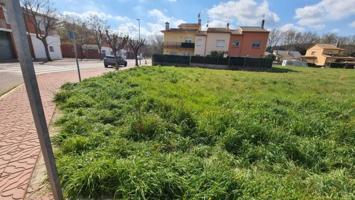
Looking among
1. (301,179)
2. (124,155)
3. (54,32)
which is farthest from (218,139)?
(54,32)

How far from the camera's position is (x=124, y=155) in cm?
303

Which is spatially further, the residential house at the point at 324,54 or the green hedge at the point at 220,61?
the residential house at the point at 324,54

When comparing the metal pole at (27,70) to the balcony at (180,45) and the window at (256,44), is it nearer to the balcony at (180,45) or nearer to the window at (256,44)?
→ the window at (256,44)

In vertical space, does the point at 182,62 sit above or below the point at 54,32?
below

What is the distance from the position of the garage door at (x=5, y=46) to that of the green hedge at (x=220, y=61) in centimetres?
2009

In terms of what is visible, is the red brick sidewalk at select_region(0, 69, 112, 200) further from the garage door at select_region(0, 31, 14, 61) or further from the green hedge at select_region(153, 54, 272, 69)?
the garage door at select_region(0, 31, 14, 61)

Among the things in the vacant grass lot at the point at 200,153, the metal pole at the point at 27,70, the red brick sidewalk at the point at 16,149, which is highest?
the metal pole at the point at 27,70

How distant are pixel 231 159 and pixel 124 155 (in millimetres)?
1687

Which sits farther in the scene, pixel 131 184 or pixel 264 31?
pixel 264 31

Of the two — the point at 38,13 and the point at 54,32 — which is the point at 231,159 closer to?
the point at 38,13

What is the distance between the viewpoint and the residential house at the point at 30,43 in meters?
25.5

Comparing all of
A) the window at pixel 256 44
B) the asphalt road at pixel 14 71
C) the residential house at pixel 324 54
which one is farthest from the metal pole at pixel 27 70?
the residential house at pixel 324 54

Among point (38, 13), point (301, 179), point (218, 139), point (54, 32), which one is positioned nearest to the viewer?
point (301, 179)

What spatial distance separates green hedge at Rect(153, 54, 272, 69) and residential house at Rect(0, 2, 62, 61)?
15.3 meters
